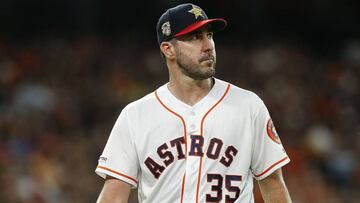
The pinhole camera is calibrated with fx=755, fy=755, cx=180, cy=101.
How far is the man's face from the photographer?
3.73 meters

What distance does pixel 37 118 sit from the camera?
29.8 feet

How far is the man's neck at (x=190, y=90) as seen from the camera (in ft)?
12.8

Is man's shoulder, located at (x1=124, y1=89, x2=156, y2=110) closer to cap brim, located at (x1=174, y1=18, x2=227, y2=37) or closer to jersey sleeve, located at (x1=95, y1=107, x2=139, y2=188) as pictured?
jersey sleeve, located at (x1=95, y1=107, x2=139, y2=188)

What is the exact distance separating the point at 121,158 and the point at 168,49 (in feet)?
2.00

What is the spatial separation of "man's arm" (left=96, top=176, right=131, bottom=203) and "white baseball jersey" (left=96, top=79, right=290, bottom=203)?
0.13ft

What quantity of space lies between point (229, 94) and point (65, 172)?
15.9 ft

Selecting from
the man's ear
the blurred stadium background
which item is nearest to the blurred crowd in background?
the blurred stadium background

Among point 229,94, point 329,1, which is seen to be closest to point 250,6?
point 329,1

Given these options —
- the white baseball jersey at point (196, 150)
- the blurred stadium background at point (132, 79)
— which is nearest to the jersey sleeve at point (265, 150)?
the white baseball jersey at point (196, 150)

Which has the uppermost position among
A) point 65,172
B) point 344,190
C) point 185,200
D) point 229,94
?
point 229,94

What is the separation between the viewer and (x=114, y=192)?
3795 mm

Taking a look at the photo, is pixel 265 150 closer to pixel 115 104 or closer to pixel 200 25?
pixel 200 25

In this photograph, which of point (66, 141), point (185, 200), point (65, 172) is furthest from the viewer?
point (66, 141)

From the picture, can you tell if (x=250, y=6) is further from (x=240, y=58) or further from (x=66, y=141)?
(x=66, y=141)
